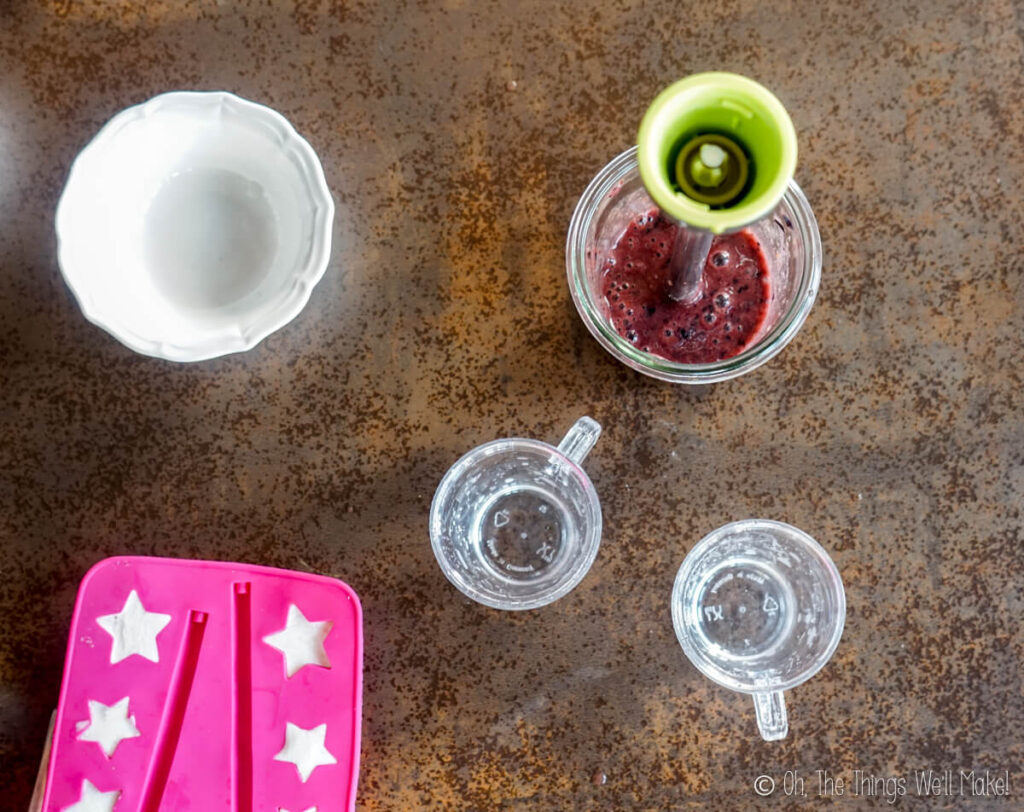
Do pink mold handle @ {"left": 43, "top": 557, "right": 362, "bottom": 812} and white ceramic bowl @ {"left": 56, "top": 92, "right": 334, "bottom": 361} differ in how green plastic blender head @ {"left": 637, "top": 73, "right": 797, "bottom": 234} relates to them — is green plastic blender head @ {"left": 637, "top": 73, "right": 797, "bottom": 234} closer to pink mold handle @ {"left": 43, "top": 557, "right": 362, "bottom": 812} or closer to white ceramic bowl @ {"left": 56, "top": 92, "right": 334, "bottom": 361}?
white ceramic bowl @ {"left": 56, "top": 92, "right": 334, "bottom": 361}

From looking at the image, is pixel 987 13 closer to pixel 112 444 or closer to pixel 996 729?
pixel 996 729

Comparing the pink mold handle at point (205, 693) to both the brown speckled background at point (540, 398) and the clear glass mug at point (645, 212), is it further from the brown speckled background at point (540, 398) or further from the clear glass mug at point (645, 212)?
the clear glass mug at point (645, 212)

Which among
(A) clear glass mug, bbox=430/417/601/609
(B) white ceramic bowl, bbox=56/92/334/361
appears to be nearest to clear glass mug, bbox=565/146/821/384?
(A) clear glass mug, bbox=430/417/601/609

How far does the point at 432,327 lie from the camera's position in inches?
31.7

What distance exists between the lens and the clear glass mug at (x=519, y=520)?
785mm

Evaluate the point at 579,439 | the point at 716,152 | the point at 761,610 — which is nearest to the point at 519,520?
the point at 579,439

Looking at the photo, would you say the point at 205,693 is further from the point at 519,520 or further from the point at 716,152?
the point at 716,152

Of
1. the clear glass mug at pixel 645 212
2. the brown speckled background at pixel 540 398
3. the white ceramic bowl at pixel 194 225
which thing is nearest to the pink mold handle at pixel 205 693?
the brown speckled background at pixel 540 398

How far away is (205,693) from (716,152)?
2.02ft

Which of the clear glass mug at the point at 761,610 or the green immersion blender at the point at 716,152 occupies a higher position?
the green immersion blender at the point at 716,152

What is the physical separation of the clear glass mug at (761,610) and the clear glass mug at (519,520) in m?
0.10

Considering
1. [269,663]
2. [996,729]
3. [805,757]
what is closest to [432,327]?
[269,663]

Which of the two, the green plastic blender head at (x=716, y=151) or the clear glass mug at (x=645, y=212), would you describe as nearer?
the green plastic blender head at (x=716, y=151)

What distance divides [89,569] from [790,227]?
2.22ft
